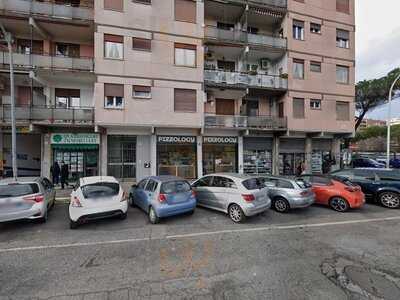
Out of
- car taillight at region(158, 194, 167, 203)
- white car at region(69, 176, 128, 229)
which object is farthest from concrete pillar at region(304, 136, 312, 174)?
white car at region(69, 176, 128, 229)

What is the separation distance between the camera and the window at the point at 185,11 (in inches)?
568

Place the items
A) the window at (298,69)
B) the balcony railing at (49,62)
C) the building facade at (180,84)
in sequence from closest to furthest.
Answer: the balcony railing at (49,62) < the building facade at (180,84) < the window at (298,69)

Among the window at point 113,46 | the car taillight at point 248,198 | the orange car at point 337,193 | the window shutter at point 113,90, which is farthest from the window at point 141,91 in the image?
the orange car at point 337,193

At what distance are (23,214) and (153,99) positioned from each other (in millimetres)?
9564

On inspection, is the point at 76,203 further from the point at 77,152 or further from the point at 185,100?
the point at 185,100

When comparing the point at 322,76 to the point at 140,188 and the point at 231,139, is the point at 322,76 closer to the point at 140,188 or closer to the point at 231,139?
the point at 231,139

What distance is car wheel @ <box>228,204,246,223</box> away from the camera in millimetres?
6927

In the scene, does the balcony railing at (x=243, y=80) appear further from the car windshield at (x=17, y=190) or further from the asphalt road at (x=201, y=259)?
the car windshield at (x=17, y=190)

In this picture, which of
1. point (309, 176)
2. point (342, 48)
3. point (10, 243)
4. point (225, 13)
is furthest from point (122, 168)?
point (342, 48)

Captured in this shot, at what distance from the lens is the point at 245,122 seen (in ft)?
51.5

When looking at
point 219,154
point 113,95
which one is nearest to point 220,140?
point 219,154

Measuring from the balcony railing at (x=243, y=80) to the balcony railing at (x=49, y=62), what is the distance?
303 inches

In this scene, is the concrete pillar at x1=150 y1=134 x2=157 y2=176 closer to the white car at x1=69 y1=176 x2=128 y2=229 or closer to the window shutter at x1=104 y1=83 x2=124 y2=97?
the window shutter at x1=104 y1=83 x2=124 y2=97

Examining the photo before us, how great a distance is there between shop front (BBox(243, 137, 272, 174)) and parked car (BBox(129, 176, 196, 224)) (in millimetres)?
10321
